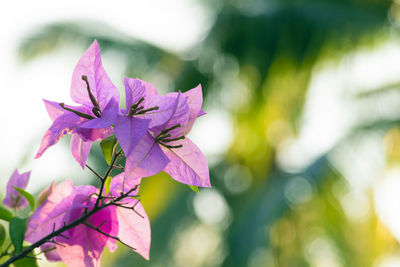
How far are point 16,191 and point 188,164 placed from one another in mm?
160

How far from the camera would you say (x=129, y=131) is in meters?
0.30

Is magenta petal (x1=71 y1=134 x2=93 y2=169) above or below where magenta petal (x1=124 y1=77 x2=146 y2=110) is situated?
below

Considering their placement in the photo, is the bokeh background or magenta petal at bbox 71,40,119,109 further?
the bokeh background

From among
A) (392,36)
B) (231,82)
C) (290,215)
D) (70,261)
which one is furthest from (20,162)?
(70,261)

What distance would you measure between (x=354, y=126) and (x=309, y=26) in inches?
26.7

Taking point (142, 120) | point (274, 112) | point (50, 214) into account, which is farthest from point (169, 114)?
point (274, 112)

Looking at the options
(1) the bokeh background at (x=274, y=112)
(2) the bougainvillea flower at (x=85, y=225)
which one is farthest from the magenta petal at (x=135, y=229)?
(1) the bokeh background at (x=274, y=112)

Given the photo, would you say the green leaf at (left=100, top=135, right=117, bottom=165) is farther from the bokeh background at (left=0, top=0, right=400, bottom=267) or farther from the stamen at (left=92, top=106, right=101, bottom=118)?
the bokeh background at (left=0, top=0, right=400, bottom=267)

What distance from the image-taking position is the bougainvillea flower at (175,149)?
0.30m

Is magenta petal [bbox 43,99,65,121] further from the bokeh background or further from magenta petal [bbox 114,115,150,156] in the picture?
the bokeh background

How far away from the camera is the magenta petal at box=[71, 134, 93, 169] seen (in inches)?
13.8

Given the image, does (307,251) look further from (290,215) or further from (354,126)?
(354,126)

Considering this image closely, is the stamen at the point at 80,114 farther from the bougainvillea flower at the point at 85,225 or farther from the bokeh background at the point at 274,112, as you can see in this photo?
the bokeh background at the point at 274,112

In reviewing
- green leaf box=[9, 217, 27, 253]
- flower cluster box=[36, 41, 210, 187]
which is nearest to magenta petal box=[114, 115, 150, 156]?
flower cluster box=[36, 41, 210, 187]
